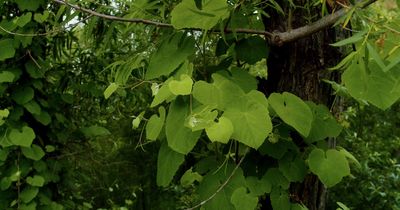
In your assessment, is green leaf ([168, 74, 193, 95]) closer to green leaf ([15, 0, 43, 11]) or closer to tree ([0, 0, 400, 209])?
tree ([0, 0, 400, 209])

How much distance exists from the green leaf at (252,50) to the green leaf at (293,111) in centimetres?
20

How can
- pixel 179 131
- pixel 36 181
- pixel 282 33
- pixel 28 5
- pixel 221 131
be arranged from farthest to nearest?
pixel 36 181 < pixel 28 5 < pixel 282 33 < pixel 179 131 < pixel 221 131

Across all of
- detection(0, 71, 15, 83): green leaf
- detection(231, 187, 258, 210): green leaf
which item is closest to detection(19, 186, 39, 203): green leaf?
detection(0, 71, 15, 83): green leaf

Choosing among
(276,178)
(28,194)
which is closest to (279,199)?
(276,178)

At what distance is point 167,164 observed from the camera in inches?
44.9

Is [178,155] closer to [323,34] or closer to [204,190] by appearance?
[204,190]

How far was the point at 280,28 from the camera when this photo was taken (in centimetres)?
135

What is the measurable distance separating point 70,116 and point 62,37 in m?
0.44

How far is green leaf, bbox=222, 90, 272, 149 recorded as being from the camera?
0.98 metres

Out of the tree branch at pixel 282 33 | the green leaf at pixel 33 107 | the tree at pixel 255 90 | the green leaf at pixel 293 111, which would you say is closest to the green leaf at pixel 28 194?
the green leaf at pixel 33 107

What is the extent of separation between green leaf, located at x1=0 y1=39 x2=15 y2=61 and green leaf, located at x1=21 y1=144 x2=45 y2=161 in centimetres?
43

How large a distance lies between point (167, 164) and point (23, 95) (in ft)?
4.18

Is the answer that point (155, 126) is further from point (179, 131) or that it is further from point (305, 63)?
point (305, 63)

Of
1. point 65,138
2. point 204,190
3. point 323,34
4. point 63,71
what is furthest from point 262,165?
point 63,71
